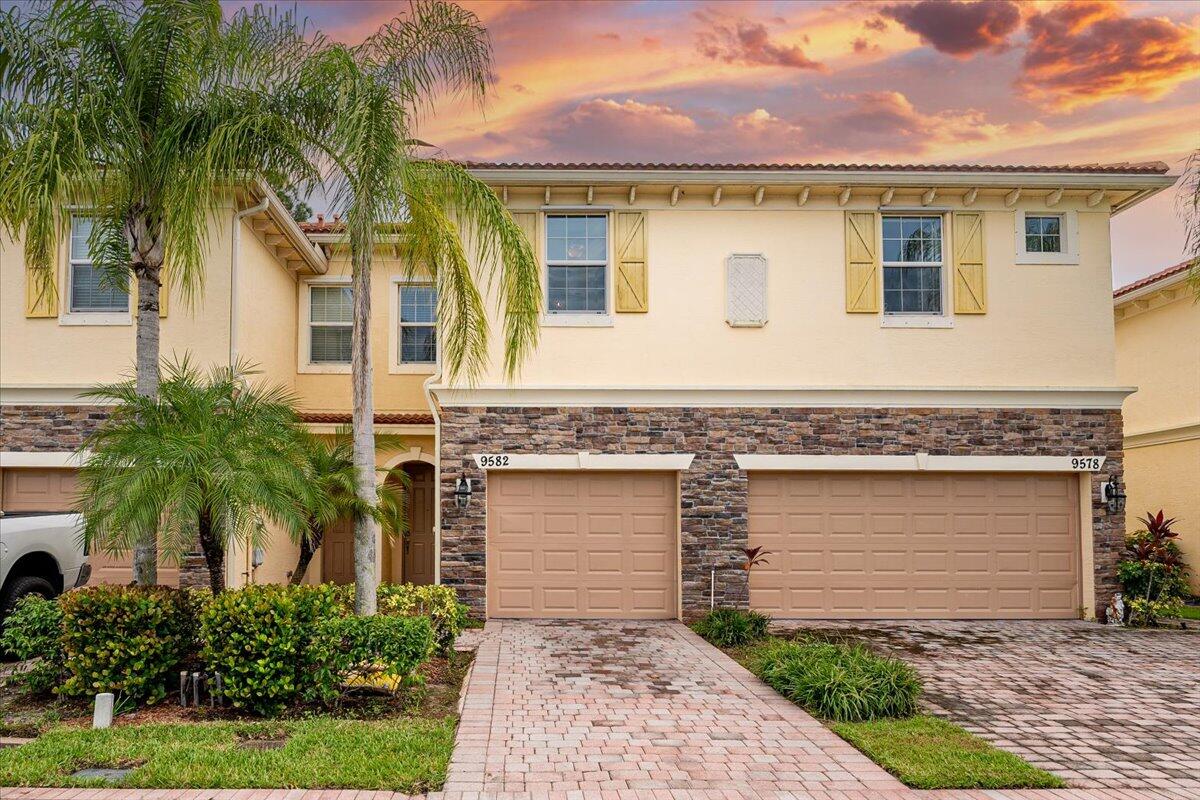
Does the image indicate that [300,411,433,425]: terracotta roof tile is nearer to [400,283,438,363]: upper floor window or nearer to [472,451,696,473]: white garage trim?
[400,283,438,363]: upper floor window

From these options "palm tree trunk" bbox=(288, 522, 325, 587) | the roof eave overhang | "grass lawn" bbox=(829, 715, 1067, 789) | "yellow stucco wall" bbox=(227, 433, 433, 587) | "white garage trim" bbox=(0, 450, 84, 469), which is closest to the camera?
"grass lawn" bbox=(829, 715, 1067, 789)

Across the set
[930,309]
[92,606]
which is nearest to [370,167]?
[92,606]

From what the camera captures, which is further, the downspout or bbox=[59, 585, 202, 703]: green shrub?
the downspout

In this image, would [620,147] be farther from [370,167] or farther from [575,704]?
[575,704]

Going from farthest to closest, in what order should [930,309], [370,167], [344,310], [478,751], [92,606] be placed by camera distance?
[344,310]
[930,309]
[370,167]
[92,606]
[478,751]

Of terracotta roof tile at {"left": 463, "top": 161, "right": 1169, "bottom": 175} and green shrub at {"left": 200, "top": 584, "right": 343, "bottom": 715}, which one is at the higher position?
terracotta roof tile at {"left": 463, "top": 161, "right": 1169, "bottom": 175}

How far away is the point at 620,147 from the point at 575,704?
11681 mm

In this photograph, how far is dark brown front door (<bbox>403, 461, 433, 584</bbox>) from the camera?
15.6 m

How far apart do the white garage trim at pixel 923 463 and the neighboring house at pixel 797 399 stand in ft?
0.11

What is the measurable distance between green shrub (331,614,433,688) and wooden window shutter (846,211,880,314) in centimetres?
840

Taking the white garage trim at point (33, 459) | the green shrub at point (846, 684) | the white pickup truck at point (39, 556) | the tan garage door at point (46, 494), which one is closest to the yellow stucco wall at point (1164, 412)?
the green shrub at point (846, 684)

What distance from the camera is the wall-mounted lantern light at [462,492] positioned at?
41.0 feet

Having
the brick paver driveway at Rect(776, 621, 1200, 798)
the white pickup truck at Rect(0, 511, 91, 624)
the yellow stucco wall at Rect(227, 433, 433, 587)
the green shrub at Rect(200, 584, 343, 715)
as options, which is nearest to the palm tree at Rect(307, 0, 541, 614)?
the green shrub at Rect(200, 584, 343, 715)

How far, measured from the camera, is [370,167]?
781 centimetres
